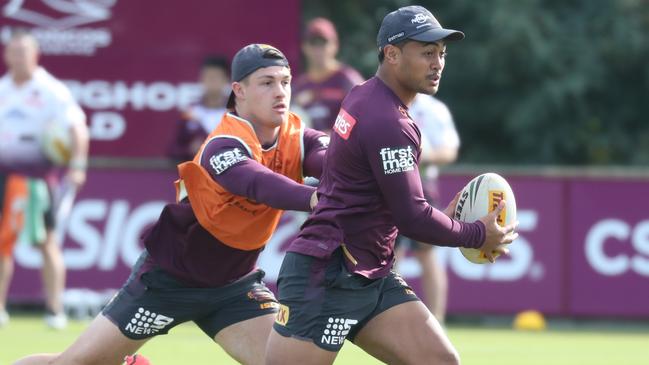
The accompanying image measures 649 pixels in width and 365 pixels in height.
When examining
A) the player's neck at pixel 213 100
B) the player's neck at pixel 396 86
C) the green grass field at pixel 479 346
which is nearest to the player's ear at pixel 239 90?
the player's neck at pixel 396 86

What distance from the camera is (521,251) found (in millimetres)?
13461

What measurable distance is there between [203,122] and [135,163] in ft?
4.41

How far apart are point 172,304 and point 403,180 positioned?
4.77 ft

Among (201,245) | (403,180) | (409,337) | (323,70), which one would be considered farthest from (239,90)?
(323,70)

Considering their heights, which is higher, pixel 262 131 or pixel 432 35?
pixel 432 35

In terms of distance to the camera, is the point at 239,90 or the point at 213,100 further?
the point at 213,100

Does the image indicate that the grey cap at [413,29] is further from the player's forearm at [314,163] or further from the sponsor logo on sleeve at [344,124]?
the player's forearm at [314,163]

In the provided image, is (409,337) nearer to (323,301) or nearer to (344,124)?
(323,301)

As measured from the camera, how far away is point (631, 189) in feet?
44.7

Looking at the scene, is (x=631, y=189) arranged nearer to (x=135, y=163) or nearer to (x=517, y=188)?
(x=517, y=188)

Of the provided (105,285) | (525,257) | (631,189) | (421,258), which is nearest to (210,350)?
(421,258)

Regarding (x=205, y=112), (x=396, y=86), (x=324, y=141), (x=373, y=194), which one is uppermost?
(x=396, y=86)

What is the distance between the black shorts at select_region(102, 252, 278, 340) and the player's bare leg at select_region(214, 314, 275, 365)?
0.10 feet

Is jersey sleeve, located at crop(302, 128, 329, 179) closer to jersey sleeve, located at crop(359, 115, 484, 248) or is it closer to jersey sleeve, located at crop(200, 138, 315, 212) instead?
jersey sleeve, located at crop(200, 138, 315, 212)
